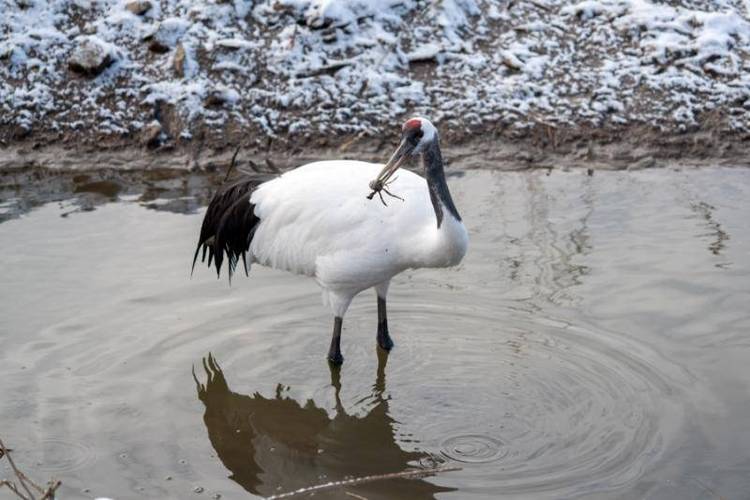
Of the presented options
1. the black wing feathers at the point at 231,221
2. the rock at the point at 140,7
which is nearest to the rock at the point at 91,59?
the rock at the point at 140,7

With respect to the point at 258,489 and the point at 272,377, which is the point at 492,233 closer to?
the point at 272,377

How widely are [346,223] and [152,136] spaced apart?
3404 mm

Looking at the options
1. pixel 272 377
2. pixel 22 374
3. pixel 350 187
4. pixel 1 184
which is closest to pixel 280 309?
pixel 272 377

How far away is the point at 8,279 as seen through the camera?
20.4 ft

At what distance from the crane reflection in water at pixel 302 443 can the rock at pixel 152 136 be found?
309cm

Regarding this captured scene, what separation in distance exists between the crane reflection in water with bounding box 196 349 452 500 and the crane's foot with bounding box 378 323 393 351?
0.19m

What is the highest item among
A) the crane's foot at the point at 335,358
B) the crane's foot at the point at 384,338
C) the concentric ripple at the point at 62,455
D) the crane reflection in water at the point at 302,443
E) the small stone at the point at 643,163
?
the small stone at the point at 643,163

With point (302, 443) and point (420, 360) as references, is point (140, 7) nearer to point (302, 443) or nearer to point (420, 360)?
point (420, 360)

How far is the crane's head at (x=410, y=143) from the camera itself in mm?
4766

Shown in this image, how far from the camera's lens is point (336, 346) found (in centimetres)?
549

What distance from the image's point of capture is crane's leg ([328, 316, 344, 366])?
5.48 metres

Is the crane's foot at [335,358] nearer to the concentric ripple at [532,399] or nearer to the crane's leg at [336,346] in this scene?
the crane's leg at [336,346]

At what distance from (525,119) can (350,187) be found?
10.5 feet

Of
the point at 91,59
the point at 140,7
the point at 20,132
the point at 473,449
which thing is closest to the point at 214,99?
the point at 91,59
